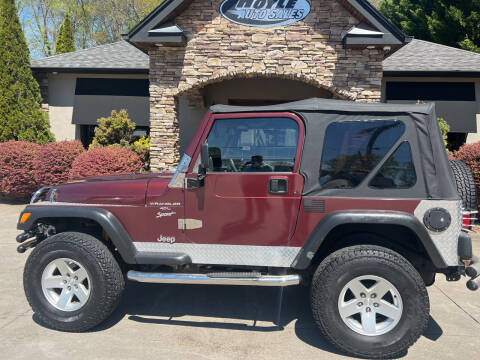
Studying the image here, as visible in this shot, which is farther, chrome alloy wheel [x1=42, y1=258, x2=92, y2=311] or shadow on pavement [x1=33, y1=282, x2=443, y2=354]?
shadow on pavement [x1=33, y1=282, x2=443, y2=354]

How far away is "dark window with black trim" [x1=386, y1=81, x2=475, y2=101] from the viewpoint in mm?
10773

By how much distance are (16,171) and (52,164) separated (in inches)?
40.4

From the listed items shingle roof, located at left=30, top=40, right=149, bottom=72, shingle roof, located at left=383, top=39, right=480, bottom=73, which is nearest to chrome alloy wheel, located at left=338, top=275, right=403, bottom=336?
shingle roof, located at left=383, top=39, right=480, bottom=73

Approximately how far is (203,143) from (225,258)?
1.08 metres

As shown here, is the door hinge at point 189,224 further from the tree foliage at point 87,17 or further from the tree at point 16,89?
the tree foliage at point 87,17

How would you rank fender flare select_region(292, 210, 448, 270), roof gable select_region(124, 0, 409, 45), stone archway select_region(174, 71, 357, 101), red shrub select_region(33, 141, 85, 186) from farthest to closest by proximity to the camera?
red shrub select_region(33, 141, 85, 186)
stone archway select_region(174, 71, 357, 101)
roof gable select_region(124, 0, 409, 45)
fender flare select_region(292, 210, 448, 270)

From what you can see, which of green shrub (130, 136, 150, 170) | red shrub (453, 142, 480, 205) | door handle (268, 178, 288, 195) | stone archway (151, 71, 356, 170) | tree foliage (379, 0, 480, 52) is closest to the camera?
door handle (268, 178, 288, 195)

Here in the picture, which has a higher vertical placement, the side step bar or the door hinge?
the door hinge

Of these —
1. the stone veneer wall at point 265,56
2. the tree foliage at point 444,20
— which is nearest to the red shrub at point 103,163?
the stone veneer wall at point 265,56

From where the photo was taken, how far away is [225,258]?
352 cm

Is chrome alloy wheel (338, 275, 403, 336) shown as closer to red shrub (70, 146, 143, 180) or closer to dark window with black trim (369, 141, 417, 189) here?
dark window with black trim (369, 141, 417, 189)

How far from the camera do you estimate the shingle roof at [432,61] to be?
10.4 meters

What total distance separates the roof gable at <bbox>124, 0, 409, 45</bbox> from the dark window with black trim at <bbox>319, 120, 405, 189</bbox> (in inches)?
218

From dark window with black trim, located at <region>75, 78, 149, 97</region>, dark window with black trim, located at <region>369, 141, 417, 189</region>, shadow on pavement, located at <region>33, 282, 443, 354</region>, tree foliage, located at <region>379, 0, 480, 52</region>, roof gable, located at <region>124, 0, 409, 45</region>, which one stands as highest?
tree foliage, located at <region>379, 0, 480, 52</region>
